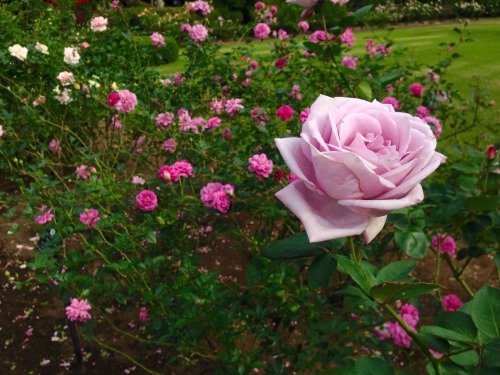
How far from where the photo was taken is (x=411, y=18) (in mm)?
16531

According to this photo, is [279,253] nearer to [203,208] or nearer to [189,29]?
[203,208]

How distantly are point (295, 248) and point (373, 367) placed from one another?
0.24m

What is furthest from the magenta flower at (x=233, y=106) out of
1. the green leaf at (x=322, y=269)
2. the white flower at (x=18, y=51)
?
the green leaf at (x=322, y=269)

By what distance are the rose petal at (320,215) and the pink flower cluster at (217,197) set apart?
999 mm

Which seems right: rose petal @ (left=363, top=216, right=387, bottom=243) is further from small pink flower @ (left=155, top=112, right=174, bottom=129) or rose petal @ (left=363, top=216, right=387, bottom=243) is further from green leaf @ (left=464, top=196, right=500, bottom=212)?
small pink flower @ (left=155, top=112, right=174, bottom=129)

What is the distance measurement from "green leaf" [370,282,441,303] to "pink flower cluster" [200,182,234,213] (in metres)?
1.02

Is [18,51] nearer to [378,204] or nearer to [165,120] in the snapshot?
[165,120]

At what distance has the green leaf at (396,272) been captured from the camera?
0.86 meters

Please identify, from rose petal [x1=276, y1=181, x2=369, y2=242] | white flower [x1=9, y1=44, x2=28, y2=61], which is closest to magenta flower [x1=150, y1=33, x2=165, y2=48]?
white flower [x1=9, y1=44, x2=28, y2=61]

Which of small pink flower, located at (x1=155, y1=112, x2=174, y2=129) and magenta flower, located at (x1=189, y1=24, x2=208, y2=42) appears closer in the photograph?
small pink flower, located at (x1=155, y1=112, x2=174, y2=129)

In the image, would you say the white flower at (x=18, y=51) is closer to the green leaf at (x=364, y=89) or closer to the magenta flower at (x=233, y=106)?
the magenta flower at (x=233, y=106)

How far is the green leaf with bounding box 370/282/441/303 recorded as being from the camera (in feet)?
2.16

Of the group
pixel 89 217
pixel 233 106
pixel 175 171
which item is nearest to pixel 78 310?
pixel 89 217

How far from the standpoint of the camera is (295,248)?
826mm
